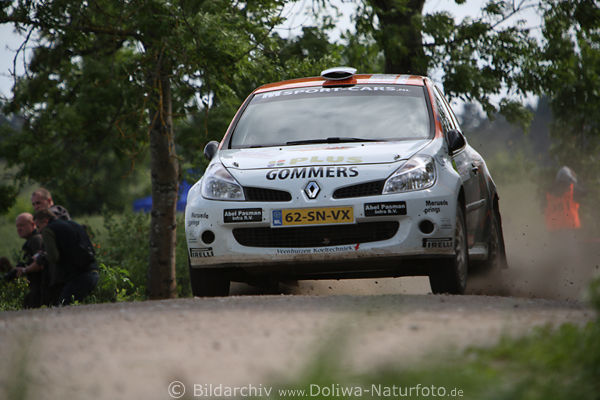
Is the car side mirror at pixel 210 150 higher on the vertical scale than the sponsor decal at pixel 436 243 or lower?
higher

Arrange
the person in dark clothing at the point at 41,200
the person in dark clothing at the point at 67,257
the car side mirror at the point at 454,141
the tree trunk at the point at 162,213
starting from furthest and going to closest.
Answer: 1. the tree trunk at the point at 162,213
2. the person in dark clothing at the point at 41,200
3. the person in dark clothing at the point at 67,257
4. the car side mirror at the point at 454,141

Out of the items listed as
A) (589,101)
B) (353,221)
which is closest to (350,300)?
(353,221)

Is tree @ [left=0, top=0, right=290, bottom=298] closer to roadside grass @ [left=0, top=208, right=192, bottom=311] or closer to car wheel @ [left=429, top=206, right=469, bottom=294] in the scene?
roadside grass @ [left=0, top=208, right=192, bottom=311]

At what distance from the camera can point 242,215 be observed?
6973 millimetres

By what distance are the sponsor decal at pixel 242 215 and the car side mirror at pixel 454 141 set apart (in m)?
1.79

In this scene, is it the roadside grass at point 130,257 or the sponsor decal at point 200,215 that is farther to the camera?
the roadside grass at point 130,257

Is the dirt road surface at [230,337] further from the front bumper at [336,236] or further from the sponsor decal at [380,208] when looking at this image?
the sponsor decal at [380,208]

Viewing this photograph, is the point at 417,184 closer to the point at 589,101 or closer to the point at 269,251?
the point at 269,251

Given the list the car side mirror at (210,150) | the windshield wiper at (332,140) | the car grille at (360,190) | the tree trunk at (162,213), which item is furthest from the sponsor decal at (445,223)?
the tree trunk at (162,213)

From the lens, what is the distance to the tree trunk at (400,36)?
1508 centimetres

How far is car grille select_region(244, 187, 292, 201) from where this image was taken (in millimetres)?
6899

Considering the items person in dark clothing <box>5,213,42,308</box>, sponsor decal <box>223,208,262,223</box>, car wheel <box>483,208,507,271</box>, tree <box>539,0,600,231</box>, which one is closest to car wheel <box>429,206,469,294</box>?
sponsor decal <box>223,208,262,223</box>

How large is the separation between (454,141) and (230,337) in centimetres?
376

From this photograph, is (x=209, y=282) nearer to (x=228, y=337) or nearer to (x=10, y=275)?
(x=228, y=337)
